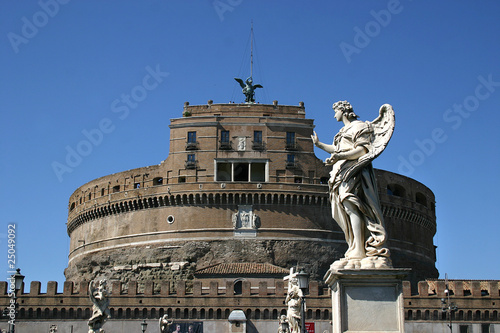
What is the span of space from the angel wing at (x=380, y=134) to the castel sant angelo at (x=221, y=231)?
43.3 m

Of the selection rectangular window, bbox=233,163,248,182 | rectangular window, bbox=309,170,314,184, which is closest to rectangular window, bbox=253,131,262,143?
rectangular window, bbox=233,163,248,182

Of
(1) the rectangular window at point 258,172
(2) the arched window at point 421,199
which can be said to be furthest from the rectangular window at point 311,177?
(2) the arched window at point 421,199

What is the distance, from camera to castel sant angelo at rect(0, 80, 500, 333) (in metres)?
51.3

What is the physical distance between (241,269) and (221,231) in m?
4.28

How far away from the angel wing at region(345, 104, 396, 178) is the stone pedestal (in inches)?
46.0

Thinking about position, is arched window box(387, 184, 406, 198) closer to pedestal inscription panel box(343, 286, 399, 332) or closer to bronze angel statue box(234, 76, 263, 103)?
bronze angel statue box(234, 76, 263, 103)

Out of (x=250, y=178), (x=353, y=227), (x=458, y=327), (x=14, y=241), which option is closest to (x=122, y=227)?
(x=250, y=178)

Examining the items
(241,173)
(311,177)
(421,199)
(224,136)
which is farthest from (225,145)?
(421,199)

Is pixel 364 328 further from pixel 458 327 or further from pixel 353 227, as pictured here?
pixel 458 327

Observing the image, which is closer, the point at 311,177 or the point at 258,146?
the point at 258,146

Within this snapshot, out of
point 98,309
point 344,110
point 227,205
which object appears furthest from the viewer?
point 227,205

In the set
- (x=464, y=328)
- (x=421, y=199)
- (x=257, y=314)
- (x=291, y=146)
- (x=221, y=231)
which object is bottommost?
(x=464, y=328)

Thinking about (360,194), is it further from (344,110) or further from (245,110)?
(245,110)

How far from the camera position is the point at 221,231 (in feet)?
192
